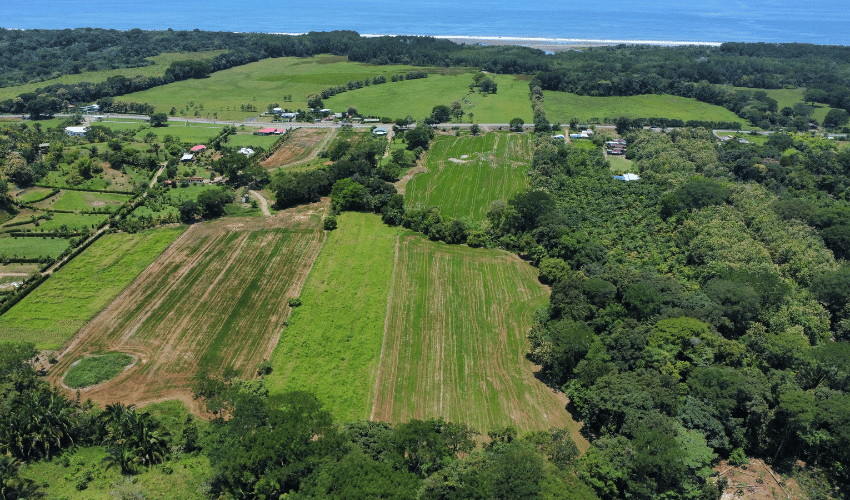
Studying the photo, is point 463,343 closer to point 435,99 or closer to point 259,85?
point 435,99

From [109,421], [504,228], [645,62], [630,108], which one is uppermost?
[645,62]

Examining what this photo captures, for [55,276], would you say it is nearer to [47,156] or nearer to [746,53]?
[47,156]

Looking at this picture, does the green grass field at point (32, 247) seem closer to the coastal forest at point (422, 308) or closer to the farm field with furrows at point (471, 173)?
the coastal forest at point (422, 308)

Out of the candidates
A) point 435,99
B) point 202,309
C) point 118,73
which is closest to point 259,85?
point 118,73

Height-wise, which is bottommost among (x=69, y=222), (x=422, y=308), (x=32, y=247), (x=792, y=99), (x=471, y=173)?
(x=422, y=308)

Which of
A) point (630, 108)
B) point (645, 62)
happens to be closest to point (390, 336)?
point (630, 108)

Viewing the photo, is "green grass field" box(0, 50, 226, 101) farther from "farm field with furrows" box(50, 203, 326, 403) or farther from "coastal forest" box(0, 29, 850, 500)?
"farm field with furrows" box(50, 203, 326, 403)

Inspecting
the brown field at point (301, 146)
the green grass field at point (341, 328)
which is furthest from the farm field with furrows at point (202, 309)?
the brown field at point (301, 146)
